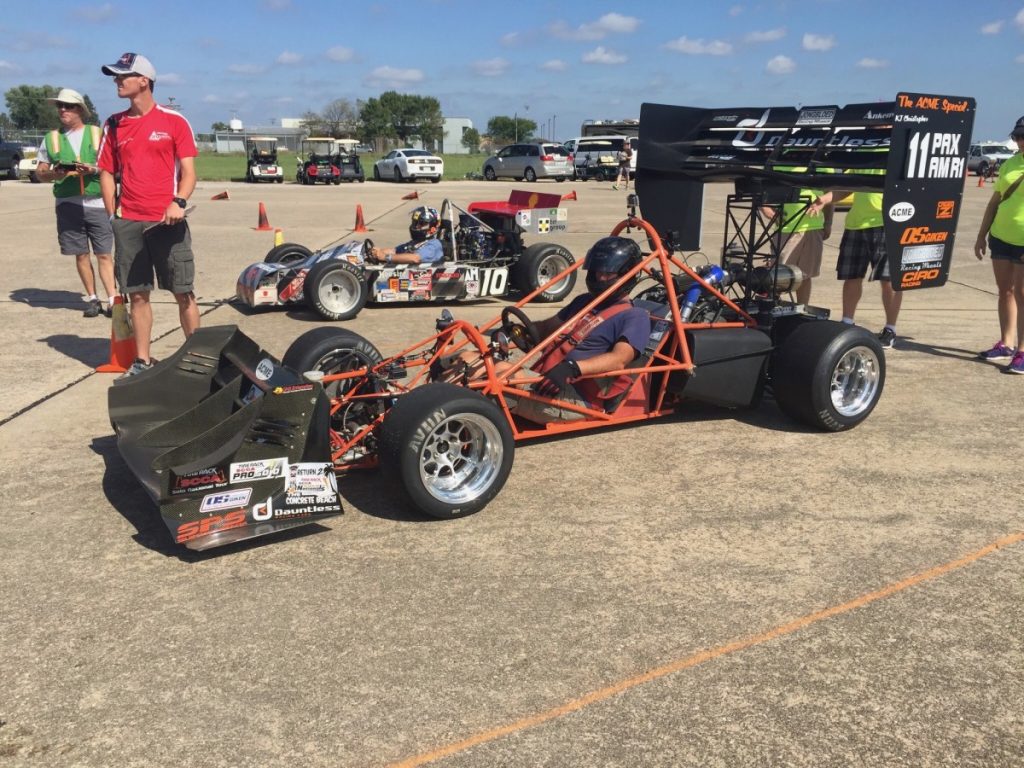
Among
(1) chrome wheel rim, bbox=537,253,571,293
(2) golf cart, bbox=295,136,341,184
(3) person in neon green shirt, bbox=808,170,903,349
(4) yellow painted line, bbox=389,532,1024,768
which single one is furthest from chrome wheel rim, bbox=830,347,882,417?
(2) golf cart, bbox=295,136,341,184

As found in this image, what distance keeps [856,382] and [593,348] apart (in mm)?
1731

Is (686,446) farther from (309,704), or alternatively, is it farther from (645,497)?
(309,704)

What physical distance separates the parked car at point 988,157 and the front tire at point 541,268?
37006 mm

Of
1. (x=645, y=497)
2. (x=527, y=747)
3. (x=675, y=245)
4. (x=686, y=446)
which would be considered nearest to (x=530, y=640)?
(x=527, y=747)

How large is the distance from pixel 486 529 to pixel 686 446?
1.55m

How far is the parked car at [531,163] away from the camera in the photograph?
37000 mm

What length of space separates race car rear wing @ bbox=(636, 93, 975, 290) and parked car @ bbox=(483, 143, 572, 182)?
31.8 m

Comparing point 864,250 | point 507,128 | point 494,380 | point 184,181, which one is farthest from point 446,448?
point 507,128

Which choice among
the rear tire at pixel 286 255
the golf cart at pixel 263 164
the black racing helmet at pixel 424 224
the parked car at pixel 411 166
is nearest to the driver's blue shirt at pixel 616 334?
the black racing helmet at pixel 424 224

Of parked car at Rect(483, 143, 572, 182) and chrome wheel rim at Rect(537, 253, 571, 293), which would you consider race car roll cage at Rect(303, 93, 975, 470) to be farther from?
parked car at Rect(483, 143, 572, 182)

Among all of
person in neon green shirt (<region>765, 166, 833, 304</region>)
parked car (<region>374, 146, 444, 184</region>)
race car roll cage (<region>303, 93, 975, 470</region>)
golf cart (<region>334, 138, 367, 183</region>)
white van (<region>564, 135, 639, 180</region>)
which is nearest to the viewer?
race car roll cage (<region>303, 93, 975, 470</region>)

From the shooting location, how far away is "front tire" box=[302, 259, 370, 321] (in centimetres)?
812

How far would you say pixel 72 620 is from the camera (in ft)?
10.1

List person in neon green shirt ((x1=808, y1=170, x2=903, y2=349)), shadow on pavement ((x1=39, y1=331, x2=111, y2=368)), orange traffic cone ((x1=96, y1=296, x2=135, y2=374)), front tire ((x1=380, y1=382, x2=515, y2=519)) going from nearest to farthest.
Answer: front tire ((x1=380, y1=382, x2=515, y2=519)) < orange traffic cone ((x1=96, y1=296, x2=135, y2=374)) < shadow on pavement ((x1=39, y1=331, x2=111, y2=368)) < person in neon green shirt ((x1=808, y1=170, x2=903, y2=349))
